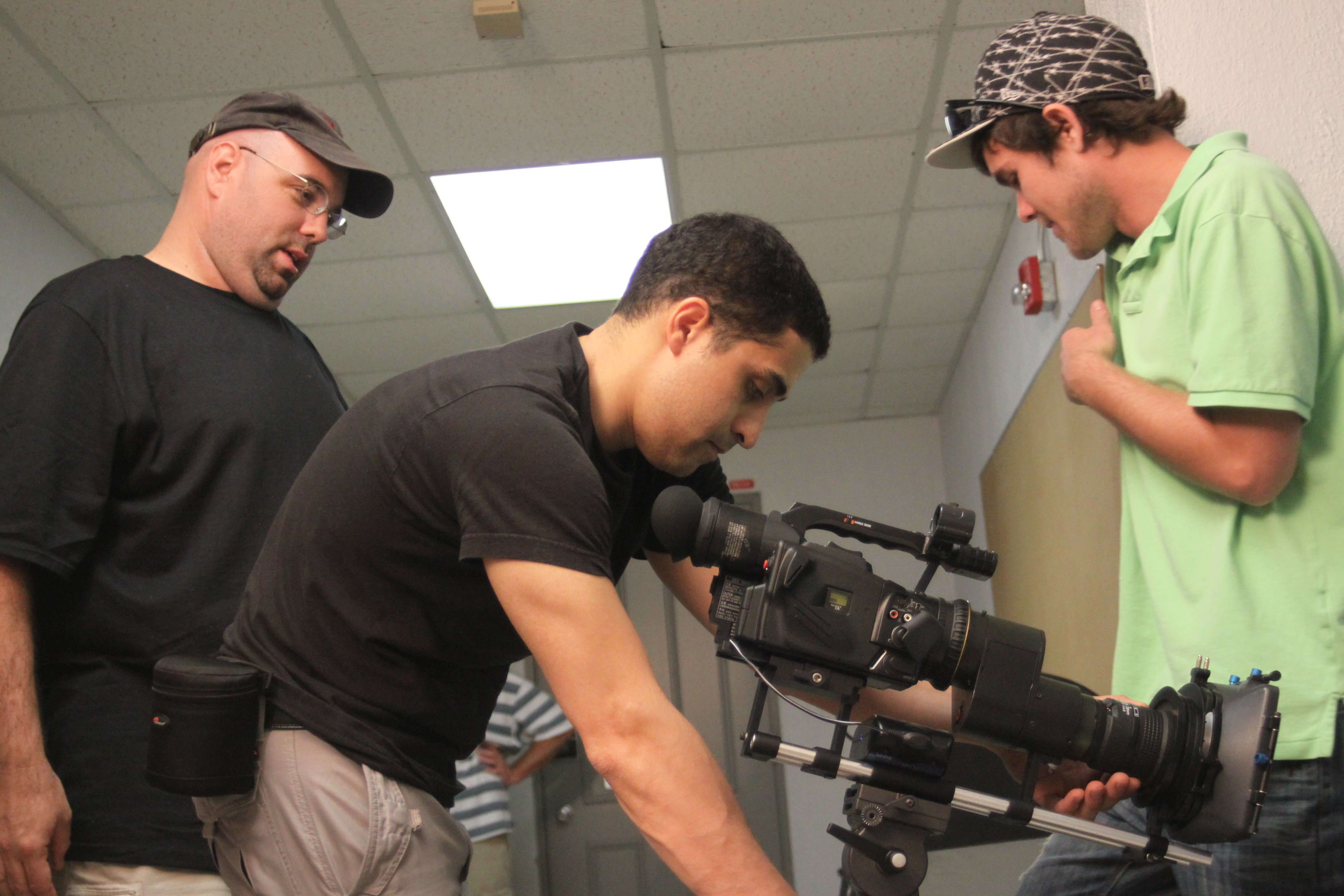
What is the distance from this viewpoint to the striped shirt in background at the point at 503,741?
12.4ft

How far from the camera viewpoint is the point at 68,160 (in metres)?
3.22

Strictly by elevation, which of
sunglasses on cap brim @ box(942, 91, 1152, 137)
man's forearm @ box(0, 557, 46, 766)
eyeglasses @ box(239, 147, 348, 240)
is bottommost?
man's forearm @ box(0, 557, 46, 766)

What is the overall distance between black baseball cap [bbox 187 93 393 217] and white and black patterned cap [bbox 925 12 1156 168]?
921 millimetres

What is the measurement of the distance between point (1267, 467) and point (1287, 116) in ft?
2.28

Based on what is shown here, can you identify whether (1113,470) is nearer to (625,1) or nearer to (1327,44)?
Result: (1327,44)

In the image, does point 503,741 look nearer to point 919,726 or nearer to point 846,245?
point 846,245

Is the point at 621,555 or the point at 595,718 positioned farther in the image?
the point at 621,555

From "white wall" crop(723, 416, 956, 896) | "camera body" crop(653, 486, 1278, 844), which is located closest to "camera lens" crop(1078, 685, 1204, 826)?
"camera body" crop(653, 486, 1278, 844)

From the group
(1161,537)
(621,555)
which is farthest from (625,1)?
(1161,537)

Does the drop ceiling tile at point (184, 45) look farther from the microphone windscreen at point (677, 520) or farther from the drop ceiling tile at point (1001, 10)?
the microphone windscreen at point (677, 520)

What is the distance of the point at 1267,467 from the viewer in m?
1.10

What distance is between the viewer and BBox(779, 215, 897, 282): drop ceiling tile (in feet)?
12.6

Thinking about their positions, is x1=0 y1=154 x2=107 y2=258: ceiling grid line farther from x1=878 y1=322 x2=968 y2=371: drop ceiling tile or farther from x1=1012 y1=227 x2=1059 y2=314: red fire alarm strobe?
x1=878 y1=322 x2=968 y2=371: drop ceiling tile

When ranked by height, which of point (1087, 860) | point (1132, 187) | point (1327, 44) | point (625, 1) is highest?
point (625, 1)
